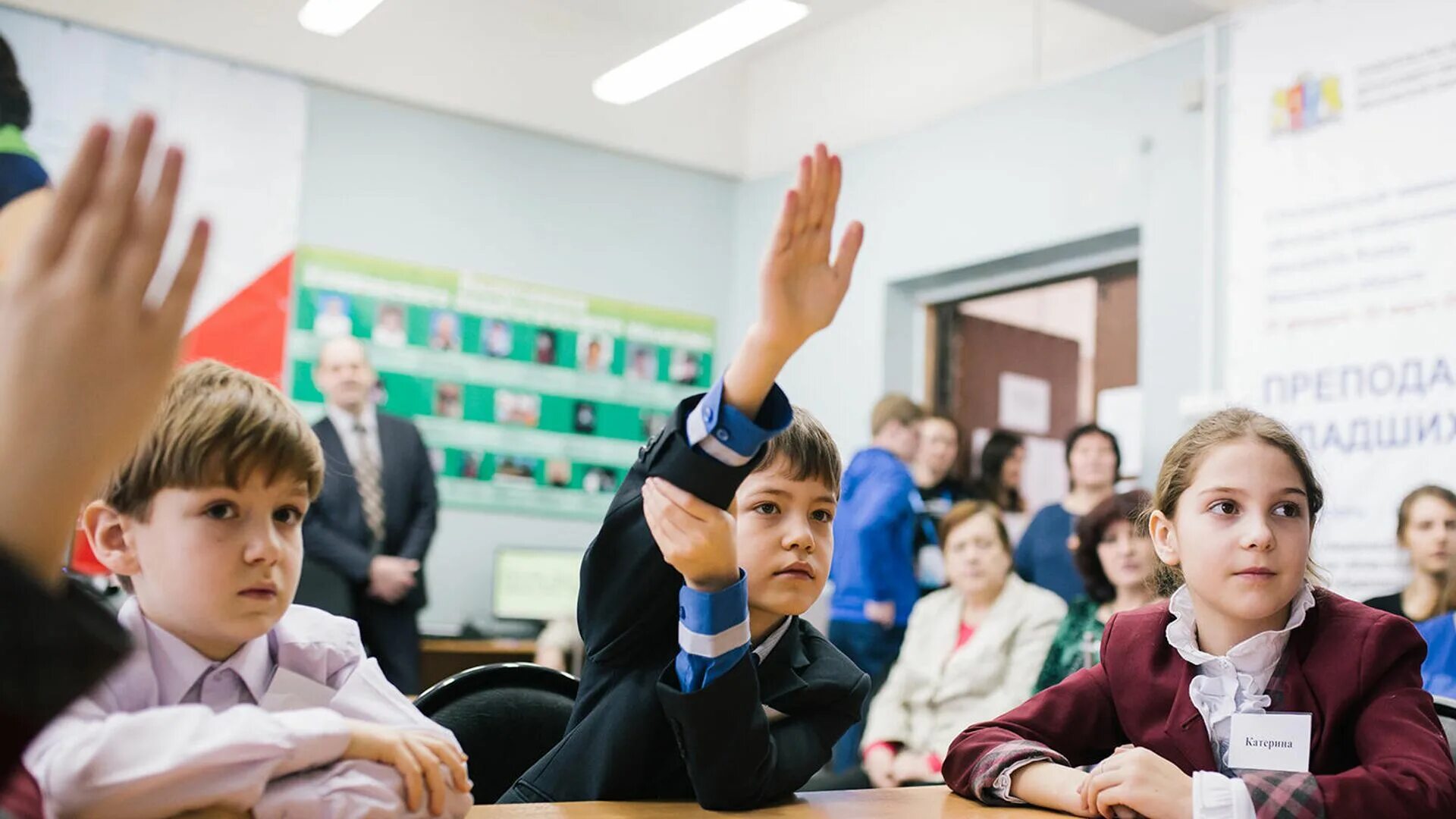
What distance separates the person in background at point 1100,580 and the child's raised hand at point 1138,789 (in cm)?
234

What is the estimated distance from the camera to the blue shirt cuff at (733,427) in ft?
3.48

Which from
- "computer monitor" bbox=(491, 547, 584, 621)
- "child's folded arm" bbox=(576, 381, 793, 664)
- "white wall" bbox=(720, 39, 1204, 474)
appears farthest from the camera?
"computer monitor" bbox=(491, 547, 584, 621)

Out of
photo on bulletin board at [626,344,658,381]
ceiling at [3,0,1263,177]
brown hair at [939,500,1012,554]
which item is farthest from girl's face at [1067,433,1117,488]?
photo on bulletin board at [626,344,658,381]

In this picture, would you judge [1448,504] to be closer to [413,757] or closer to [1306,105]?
[1306,105]

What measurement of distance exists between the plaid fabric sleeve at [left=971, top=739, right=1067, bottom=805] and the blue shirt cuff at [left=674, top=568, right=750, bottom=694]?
39 centimetres

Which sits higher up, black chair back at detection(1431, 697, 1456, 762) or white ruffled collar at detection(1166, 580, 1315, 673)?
white ruffled collar at detection(1166, 580, 1315, 673)

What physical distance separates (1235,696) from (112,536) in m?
1.14

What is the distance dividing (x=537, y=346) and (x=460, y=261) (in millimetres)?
577

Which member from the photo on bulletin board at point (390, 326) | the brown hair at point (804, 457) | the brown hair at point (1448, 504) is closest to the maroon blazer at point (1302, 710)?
the brown hair at point (804, 457)

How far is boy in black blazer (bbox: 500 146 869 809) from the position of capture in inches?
40.5

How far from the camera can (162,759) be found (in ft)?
2.76

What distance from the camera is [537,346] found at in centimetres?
658

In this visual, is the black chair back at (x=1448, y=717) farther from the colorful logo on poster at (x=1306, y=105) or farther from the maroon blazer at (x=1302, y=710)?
the colorful logo on poster at (x=1306, y=105)

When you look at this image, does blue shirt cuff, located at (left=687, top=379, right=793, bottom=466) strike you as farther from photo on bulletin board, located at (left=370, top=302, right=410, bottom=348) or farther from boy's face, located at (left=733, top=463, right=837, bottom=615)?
photo on bulletin board, located at (left=370, top=302, right=410, bottom=348)
